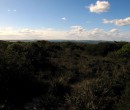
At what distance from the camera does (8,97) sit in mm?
6855

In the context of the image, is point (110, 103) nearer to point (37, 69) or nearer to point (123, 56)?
point (37, 69)

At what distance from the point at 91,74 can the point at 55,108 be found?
491 centimetres

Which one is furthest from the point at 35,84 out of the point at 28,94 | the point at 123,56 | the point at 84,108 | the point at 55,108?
the point at 123,56

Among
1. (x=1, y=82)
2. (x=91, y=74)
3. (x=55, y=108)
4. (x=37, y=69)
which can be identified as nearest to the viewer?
(x=55, y=108)

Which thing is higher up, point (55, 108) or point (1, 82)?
point (1, 82)

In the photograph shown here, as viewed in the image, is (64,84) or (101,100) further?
(64,84)

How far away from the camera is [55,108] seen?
6.57m

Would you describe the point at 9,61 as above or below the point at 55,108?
above

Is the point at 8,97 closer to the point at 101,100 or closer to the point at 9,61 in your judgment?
the point at 9,61

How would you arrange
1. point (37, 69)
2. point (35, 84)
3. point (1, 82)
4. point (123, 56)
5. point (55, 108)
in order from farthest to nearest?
point (123, 56) < point (37, 69) < point (35, 84) < point (1, 82) < point (55, 108)

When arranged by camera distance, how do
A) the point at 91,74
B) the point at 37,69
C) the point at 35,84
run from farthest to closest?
the point at 37,69, the point at 91,74, the point at 35,84

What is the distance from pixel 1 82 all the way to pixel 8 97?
1.81 ft

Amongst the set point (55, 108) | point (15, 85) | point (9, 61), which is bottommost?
point (55, 108)

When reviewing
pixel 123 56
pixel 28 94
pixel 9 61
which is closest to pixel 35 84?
pixel 28 94
